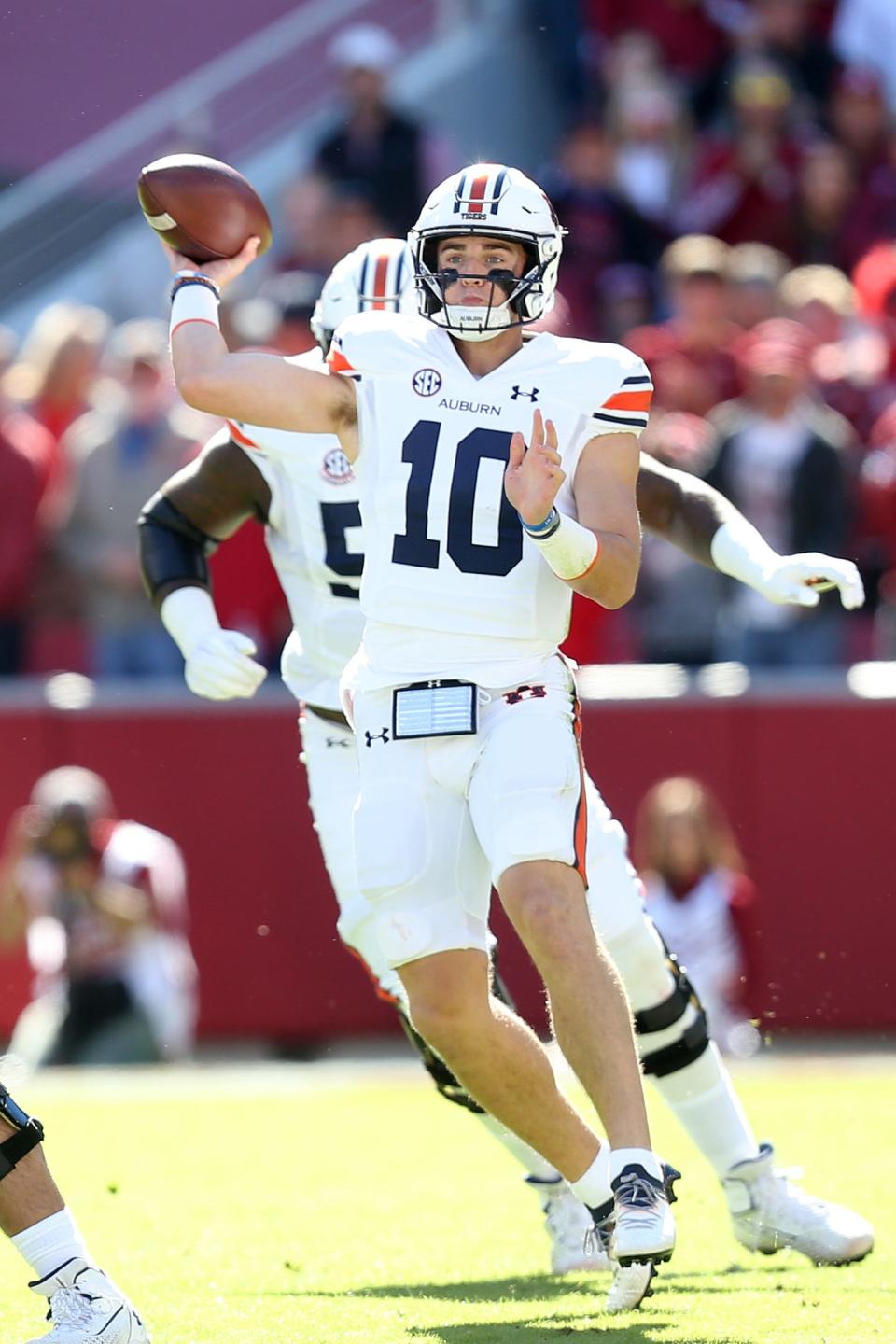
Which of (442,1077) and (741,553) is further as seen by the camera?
(442,1077)

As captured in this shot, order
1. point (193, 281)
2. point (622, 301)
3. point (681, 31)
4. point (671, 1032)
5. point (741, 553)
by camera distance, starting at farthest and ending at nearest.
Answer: point (681, 31) < point (622, 301) < point (671, 1032) < point (741, 553) < point (193, 281)

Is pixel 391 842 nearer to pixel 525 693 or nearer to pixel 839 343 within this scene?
pixel 525 693

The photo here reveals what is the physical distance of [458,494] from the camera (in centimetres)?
440

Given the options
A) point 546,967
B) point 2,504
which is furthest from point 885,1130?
point 2,504

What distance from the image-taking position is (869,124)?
1081 cm

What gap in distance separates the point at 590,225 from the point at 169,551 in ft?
17.7

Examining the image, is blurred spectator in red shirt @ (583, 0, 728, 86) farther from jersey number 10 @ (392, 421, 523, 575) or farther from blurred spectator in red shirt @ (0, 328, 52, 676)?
jersey number 10 @ (392, 421, 523, 575)

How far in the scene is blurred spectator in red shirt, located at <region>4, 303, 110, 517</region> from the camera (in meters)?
9.73

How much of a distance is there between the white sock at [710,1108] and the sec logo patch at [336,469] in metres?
1.51

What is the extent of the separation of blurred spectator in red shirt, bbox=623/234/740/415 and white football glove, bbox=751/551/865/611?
4483mm

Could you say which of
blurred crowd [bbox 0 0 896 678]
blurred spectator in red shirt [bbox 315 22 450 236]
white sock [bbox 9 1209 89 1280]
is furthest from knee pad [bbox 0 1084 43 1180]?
blurred spectator in red shirt [bbox 315 22 450 236]

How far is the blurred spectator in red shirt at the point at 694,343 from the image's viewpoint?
928 cm

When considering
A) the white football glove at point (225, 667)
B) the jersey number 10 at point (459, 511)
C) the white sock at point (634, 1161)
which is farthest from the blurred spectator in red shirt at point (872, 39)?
the white sock at point (634, 1161)

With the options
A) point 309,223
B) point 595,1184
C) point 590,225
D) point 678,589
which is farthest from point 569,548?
point 590,225
